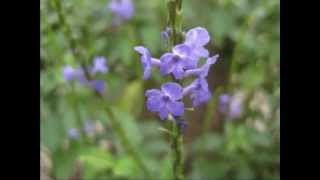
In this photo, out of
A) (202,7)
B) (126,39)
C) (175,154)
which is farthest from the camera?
(202,7)

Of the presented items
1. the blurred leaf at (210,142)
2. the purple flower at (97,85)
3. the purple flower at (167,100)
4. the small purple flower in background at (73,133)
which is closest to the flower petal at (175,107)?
the purple flower at (167,100)

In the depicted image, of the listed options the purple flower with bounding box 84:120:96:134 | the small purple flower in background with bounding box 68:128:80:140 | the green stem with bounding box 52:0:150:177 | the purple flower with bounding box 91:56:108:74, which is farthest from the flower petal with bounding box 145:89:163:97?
the purple flower with bounding box 84:120:96:134

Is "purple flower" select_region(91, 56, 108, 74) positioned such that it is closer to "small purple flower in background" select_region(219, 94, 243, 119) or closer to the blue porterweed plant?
"small purple flower in background" select_region(219, 94, 243, 119)
